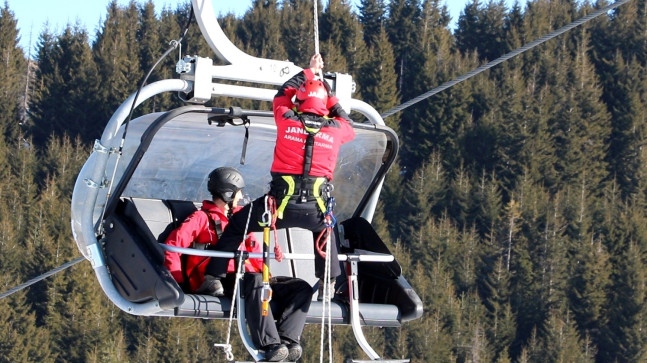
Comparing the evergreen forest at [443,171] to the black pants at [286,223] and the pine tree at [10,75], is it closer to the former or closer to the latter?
the pine tree at [10,75]

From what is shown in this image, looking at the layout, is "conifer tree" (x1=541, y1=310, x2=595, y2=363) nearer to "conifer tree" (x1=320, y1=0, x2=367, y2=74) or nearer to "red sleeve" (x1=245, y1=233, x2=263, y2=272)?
"conifer tree" (x1=320, y1=0, x2=367, y2=74)

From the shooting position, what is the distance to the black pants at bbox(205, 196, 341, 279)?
6926 millimetres

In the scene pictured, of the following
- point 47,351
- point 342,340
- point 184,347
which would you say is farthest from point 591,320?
point 47,351

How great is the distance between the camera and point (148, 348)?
45.4 metres

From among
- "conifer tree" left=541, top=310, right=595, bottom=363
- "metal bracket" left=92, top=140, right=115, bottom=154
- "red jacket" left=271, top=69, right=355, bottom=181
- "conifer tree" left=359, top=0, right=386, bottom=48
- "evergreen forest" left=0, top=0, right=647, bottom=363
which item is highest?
"conifer tree" left=359, top=0, right=386, bottom=48

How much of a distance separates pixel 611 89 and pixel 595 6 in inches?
242

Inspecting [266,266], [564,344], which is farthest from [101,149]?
[564,344]

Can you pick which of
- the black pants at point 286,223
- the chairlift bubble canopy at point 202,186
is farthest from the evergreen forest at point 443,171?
the black pants at point 286,223

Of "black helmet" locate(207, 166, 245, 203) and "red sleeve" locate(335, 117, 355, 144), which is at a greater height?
Answer: "red sleeve" locate(335, 117, 355, 144)

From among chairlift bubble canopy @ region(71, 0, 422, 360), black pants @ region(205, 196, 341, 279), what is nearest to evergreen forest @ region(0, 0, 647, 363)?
chairlift bubble canopy @ region(71, 0, 422, 360)

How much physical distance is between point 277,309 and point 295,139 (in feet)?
3.12

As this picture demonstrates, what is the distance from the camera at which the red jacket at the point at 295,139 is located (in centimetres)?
689

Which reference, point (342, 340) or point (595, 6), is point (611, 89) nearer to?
point (595, 6)

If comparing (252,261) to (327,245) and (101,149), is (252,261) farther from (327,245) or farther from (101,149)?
(101,149)
